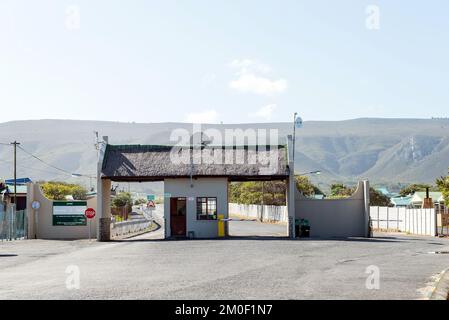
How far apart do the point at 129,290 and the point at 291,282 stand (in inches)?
147

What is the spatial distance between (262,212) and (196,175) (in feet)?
151

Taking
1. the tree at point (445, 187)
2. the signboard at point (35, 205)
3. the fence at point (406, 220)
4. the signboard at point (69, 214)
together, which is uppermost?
the tree at point (445, 187)

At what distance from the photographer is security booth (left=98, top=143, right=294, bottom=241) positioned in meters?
41.0

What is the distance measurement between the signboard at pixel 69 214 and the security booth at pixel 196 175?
2.91 meters

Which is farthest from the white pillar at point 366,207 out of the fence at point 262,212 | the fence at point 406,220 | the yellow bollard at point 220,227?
the fence at point 262,212

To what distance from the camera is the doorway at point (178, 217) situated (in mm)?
41688

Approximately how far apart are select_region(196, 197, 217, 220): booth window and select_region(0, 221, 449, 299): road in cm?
787

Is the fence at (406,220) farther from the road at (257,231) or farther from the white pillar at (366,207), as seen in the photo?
the road at (257,231)

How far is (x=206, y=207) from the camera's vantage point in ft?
137

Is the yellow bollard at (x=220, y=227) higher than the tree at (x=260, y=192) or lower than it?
lower

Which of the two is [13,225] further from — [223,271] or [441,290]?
[441,290]
